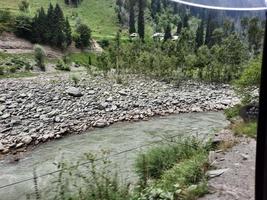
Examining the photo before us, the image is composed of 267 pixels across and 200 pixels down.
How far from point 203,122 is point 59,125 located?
256 inches

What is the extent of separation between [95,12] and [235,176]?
73.0 metres

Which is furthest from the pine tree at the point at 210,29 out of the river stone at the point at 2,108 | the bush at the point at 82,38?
the river stone at the point at 2,108

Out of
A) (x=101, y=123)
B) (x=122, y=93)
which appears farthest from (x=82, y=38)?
(x=101, y=123)

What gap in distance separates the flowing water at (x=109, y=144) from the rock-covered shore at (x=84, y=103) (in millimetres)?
1048

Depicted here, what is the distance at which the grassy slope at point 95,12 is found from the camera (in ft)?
215

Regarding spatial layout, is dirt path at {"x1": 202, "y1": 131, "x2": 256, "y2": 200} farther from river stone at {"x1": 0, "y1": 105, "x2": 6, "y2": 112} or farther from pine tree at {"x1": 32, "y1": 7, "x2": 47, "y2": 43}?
pine tree at {"x1": 32, "y1": 7, "x2": 47, "y2": 43}

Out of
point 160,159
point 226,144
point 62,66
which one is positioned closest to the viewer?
point 160,159

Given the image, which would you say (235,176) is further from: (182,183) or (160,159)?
(160,159)

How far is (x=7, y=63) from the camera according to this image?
35.5m

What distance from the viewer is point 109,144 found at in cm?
1438

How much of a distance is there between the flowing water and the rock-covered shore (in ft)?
3.44

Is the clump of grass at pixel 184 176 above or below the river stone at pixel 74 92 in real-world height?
above

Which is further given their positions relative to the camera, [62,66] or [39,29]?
[39,29]

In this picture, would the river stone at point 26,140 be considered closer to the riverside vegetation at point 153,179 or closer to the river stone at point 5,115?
the river stone at point 5,115
